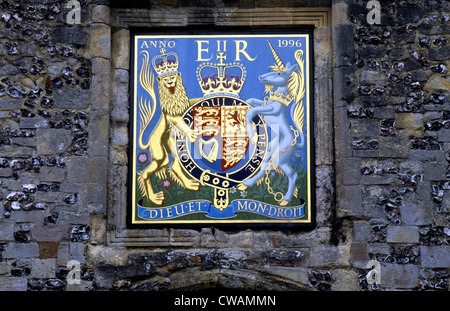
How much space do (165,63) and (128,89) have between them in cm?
41

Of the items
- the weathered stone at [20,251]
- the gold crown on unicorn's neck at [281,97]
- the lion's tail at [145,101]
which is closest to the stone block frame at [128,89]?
the lion's tail at [145,101]

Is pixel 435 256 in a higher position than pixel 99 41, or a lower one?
lower

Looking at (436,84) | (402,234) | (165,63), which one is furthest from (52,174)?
(436,84)

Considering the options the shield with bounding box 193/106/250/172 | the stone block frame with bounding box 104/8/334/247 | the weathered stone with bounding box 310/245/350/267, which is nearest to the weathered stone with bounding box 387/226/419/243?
the weathered stone with bounding box 310/245/350/267

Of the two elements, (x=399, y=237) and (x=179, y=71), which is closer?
(x=399, y=237)

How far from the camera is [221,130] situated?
7.16 meters

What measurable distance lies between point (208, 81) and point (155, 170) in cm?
93

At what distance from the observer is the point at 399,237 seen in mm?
6742

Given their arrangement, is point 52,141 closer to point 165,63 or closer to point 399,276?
point 165,63

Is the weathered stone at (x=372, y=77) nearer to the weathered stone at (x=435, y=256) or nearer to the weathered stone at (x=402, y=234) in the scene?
the weathered stone at (x=402, y=234)

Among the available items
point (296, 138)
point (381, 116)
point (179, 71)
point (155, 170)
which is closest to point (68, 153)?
point (155, 170)

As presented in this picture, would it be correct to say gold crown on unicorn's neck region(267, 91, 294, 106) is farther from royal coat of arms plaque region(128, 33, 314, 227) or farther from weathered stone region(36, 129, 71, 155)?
weathered stone region(36, 129, 71, 155)

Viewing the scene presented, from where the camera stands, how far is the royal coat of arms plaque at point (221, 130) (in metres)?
7.01

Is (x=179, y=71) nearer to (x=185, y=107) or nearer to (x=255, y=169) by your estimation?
(x=185, y=107)
